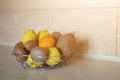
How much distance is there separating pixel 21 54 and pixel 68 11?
0.40 metres

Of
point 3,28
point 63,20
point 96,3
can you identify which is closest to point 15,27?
point 3,28

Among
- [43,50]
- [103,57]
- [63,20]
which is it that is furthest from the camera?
[63,20]

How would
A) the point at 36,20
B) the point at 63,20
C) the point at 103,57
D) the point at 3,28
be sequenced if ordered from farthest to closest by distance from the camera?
1. the point at 3,28
2. the point at 36,20
3. the point at 63,20
4. the point at 103,57

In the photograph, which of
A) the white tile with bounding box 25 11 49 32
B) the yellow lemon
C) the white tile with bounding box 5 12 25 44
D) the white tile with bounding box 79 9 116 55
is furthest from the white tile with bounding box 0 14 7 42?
the yellow lemon

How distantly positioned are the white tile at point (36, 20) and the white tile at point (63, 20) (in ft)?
0.14

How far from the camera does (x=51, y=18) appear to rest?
1.11 metres

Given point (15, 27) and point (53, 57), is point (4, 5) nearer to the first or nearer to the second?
point (15, 27)

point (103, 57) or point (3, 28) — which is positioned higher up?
point (3, 28)

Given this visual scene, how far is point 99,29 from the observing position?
92 cm

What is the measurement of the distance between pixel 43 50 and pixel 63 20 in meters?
0.41

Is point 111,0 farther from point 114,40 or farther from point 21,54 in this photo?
point 21,54

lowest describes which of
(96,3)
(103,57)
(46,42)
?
(103,57)

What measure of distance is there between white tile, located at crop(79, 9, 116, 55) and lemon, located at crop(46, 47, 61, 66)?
288mm

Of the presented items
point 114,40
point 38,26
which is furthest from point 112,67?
point 38,26
